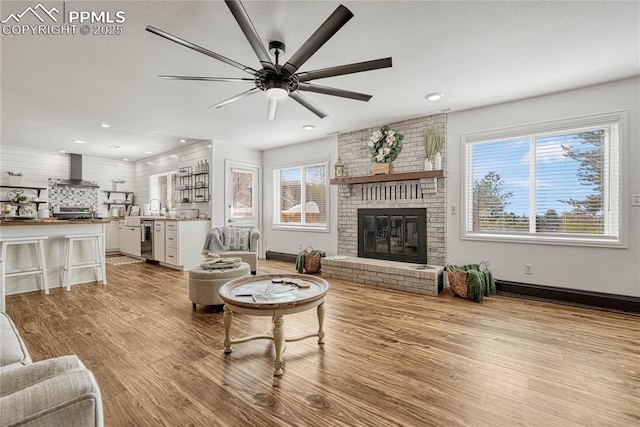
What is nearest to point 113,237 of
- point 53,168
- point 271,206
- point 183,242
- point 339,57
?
point 53,168

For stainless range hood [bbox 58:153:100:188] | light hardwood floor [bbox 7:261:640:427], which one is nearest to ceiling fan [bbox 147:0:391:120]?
light hardwood floor [bbox 7:261:640:427]

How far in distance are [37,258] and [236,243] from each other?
2.59 m

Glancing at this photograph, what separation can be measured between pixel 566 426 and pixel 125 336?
314 centimetres

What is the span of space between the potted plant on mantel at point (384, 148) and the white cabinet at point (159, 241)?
4173 millimetres

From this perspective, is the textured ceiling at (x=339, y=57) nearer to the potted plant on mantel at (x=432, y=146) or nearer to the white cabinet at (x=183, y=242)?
the potted plant on mantel at (x=432, y=146)

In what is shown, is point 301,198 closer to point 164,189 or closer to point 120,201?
point 164,189

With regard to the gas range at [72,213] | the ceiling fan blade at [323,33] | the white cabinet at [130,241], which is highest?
the ceiling fan blade at [323,33]

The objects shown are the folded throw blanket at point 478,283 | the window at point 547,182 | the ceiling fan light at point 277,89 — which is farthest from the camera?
the folded throw blanket at point 478,283

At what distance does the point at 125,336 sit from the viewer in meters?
2.56

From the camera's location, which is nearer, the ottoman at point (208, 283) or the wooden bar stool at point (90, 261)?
the ottoman at point (208, 283)

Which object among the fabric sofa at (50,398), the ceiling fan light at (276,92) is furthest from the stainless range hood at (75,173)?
the fabric sofa at (50,398)

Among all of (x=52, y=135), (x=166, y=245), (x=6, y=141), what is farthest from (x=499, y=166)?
(x=6, y=141)

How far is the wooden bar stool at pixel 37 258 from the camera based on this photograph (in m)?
3.63

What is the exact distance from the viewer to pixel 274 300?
80.2 inches
